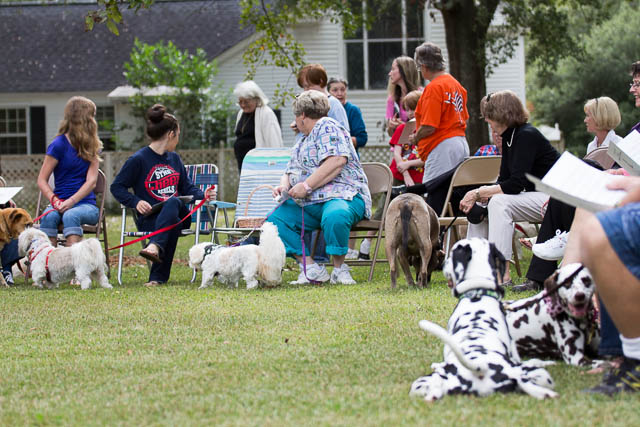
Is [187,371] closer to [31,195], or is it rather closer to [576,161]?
[576,161]

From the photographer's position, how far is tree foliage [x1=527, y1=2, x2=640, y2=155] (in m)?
29.5

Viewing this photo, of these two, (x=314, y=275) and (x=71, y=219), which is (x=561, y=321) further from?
(x=71, y=219)

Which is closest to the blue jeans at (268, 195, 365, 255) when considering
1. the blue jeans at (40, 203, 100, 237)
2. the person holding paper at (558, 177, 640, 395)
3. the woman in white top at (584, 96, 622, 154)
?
the blue jeans at (40, 203, 100, 237)

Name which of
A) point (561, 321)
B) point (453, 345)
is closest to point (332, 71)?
point (561, 321)

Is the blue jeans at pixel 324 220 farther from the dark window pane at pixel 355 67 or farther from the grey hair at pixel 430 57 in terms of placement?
the dark window pane at pixel 355 67

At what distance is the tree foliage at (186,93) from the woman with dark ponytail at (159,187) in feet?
47.9

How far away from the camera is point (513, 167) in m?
6.61

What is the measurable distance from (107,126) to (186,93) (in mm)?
2780

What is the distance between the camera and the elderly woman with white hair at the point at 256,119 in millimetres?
9711

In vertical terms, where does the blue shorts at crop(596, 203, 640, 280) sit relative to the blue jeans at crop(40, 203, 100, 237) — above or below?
above

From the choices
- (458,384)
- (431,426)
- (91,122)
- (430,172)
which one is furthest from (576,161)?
(91,122)

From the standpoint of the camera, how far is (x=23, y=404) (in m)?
3.59

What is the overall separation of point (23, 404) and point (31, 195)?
19399mm

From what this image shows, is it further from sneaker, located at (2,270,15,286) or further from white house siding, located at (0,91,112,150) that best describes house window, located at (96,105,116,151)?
sneaker, located at (2,270,15,286)
